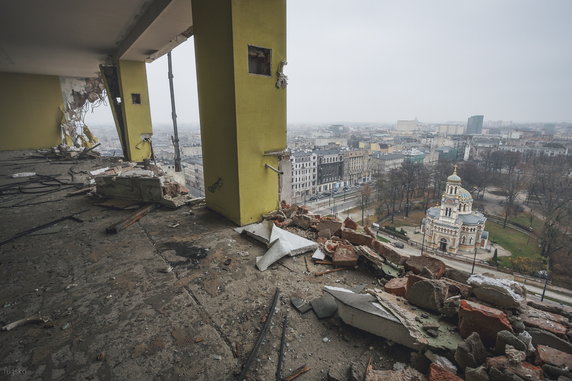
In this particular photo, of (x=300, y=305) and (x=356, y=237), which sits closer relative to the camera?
(x=300, y=305)

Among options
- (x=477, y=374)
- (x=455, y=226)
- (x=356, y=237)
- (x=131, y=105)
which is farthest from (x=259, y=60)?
(x=455, y=226)

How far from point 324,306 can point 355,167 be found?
90.8ft

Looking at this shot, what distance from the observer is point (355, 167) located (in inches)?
1112

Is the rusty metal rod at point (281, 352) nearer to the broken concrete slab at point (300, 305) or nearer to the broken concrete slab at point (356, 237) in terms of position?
the broken concrete slab at point (300, 305)

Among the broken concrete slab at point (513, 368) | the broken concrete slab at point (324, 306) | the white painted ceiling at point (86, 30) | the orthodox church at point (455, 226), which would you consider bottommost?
the orthodox church at point (455, 226)

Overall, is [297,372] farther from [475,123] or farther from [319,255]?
[475,123]

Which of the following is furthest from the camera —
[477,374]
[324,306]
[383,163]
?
[383,163]

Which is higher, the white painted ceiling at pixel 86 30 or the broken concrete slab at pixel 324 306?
the white painted ceiling at pixel 86 30

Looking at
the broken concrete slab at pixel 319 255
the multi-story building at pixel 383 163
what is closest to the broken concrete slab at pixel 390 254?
the broken concrete slab at pixel 319 255

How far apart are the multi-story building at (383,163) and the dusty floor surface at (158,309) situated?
87.8ft

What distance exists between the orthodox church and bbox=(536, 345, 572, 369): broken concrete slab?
52.2 feet

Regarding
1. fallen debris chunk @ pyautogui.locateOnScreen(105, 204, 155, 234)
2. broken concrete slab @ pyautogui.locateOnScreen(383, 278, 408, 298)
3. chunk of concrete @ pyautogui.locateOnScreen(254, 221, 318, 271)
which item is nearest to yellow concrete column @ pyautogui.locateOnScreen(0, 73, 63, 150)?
fallen debris chunk @ pyautogui.locateOnScreen(105, 204, 155, 234)

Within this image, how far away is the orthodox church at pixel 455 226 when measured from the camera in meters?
15.0

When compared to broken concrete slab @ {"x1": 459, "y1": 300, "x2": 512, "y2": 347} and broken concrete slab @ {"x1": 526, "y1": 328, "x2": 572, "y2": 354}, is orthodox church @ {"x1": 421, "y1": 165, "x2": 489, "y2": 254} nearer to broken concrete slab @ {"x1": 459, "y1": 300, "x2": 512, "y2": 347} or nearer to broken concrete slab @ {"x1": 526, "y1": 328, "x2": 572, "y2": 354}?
broken concrete slab @ {"x1": 526, "y1": 328, "x2": 572, "y2": 354}
